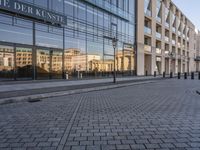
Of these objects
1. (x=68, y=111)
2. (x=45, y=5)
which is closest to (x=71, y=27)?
(x=45, y=5)

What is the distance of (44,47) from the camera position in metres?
22.4

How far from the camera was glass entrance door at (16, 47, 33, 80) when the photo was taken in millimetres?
19797

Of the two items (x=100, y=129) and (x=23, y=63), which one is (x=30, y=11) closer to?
(x=23, y=63)

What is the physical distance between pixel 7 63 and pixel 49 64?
16.7 feet

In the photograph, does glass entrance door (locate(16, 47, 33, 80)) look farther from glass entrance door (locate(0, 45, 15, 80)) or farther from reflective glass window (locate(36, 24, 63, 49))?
reflective glass window (locate(36, 24, 63, 49))

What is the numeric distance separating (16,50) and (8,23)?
234cm

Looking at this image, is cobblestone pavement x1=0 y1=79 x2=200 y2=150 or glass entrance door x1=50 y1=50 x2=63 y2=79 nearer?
cobblestone pavement x1=0 y1=79 x2=200 y2=150

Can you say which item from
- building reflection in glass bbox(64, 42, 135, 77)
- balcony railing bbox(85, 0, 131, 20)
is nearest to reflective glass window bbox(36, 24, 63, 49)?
building reflection in glass bbox(64, 42, 135, 77)

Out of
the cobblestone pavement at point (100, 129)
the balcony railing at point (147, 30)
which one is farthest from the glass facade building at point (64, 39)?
the cobblestone pavement at point (100, 129)

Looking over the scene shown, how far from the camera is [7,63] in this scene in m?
18.8

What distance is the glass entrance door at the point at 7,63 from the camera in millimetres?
18359

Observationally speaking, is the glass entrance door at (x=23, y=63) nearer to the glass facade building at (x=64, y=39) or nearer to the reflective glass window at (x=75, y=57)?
the glass facade building at (x=64, y=39)

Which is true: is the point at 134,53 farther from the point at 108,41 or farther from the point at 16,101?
the point at 16,101

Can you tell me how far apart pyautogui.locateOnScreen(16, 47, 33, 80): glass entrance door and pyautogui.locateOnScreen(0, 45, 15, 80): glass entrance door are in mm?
595
